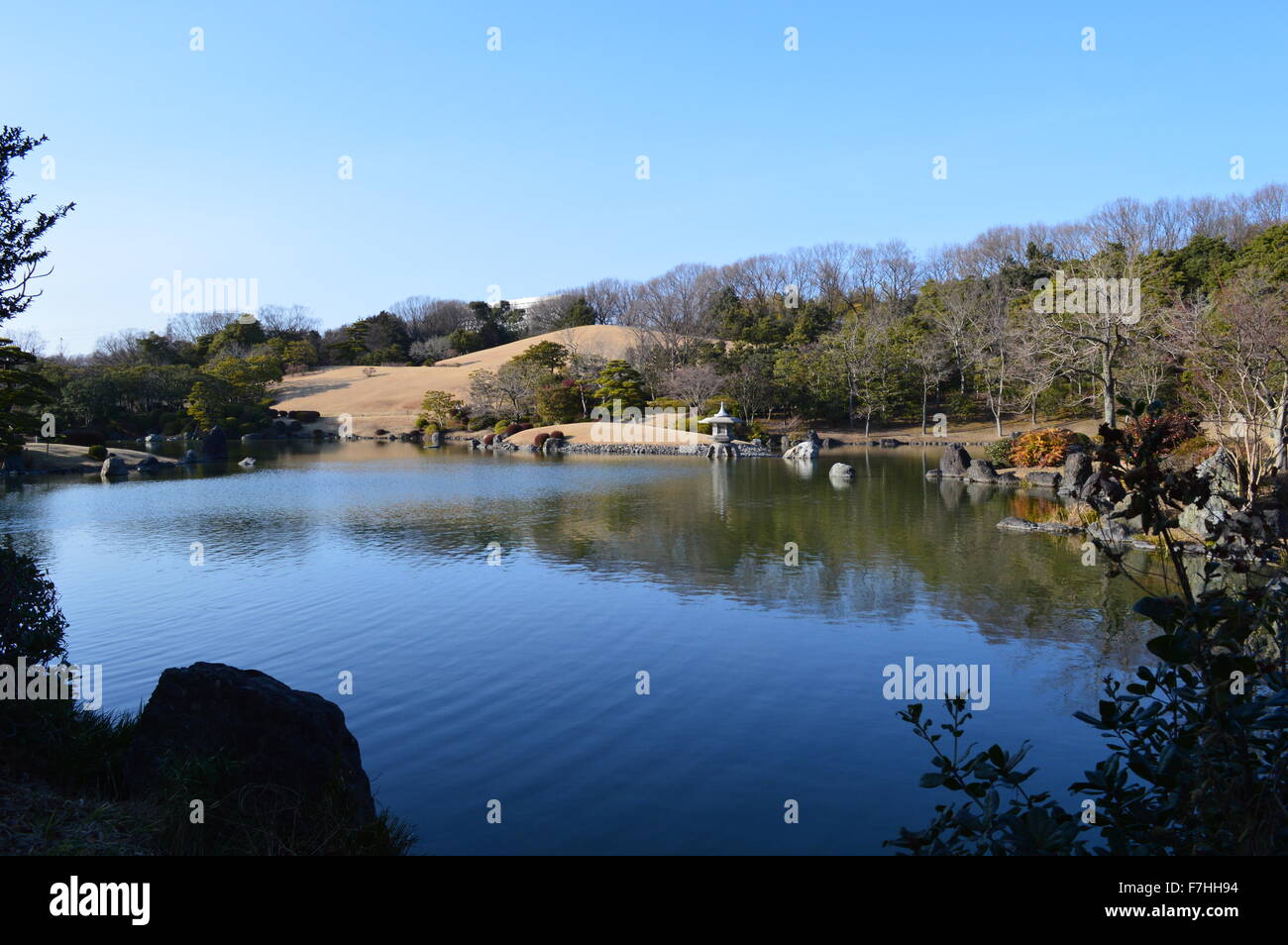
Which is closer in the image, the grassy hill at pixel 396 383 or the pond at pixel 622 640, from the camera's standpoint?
the pond at pixel 622 640

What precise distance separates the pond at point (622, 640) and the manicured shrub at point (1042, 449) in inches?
301

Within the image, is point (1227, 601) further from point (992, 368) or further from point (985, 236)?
point (985, 236)

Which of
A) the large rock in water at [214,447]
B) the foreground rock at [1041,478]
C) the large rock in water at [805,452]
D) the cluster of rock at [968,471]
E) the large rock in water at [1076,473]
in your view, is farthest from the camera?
the large rock in water at [214,447]

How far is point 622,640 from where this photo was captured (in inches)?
413

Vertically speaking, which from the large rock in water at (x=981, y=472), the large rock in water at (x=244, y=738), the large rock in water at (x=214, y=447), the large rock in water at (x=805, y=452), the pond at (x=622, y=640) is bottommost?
the pond at (x=622, y=640)

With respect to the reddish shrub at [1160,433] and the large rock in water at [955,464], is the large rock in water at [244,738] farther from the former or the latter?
the large rock in water at [955,464]

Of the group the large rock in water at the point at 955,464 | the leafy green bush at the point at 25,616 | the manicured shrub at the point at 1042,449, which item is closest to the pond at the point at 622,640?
the leafy green bush at the point at 25,616

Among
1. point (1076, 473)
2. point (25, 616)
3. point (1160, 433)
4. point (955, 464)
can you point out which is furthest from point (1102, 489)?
point (955, 464)

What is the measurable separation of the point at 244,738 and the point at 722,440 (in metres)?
37.7

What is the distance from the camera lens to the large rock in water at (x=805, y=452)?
38.1 meters

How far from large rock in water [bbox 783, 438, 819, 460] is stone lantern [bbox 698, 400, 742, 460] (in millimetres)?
2694
